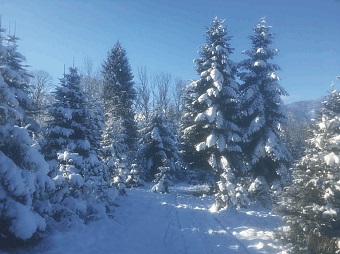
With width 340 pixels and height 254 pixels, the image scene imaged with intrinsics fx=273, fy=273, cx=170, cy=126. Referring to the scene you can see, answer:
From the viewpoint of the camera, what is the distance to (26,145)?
764cm

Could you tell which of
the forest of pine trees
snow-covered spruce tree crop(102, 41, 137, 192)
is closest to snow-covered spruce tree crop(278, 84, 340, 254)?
the forest of pine trees

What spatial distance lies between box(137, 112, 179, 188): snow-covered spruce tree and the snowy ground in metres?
14.7

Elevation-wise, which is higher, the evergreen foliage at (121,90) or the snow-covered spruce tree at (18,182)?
the evergreen foliage at (121,90)

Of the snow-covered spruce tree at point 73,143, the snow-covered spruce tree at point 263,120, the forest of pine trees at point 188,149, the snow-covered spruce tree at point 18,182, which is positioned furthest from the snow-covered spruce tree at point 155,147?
the snow-covered spruce tree at point 18,182

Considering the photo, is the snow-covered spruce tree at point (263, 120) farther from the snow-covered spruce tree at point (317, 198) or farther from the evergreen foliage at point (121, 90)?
the evergreen foliage at point (121, 90)

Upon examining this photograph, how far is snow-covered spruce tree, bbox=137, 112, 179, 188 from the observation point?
30719mm

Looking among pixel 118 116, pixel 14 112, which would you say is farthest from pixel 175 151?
pixel 14 112

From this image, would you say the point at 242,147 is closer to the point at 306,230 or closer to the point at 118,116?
the point at 306,230

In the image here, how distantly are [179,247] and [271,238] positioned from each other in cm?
383

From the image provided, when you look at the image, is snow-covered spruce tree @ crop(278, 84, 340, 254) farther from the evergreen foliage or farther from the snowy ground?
the evergreen foliage

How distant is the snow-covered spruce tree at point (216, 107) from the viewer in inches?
784

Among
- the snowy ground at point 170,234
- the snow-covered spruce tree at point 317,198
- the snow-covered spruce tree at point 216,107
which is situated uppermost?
the snow-covered spruce tree at point 216,107

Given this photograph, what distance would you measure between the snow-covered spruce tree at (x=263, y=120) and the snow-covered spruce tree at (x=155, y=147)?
1192cm

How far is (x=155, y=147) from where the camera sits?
31219 mm
